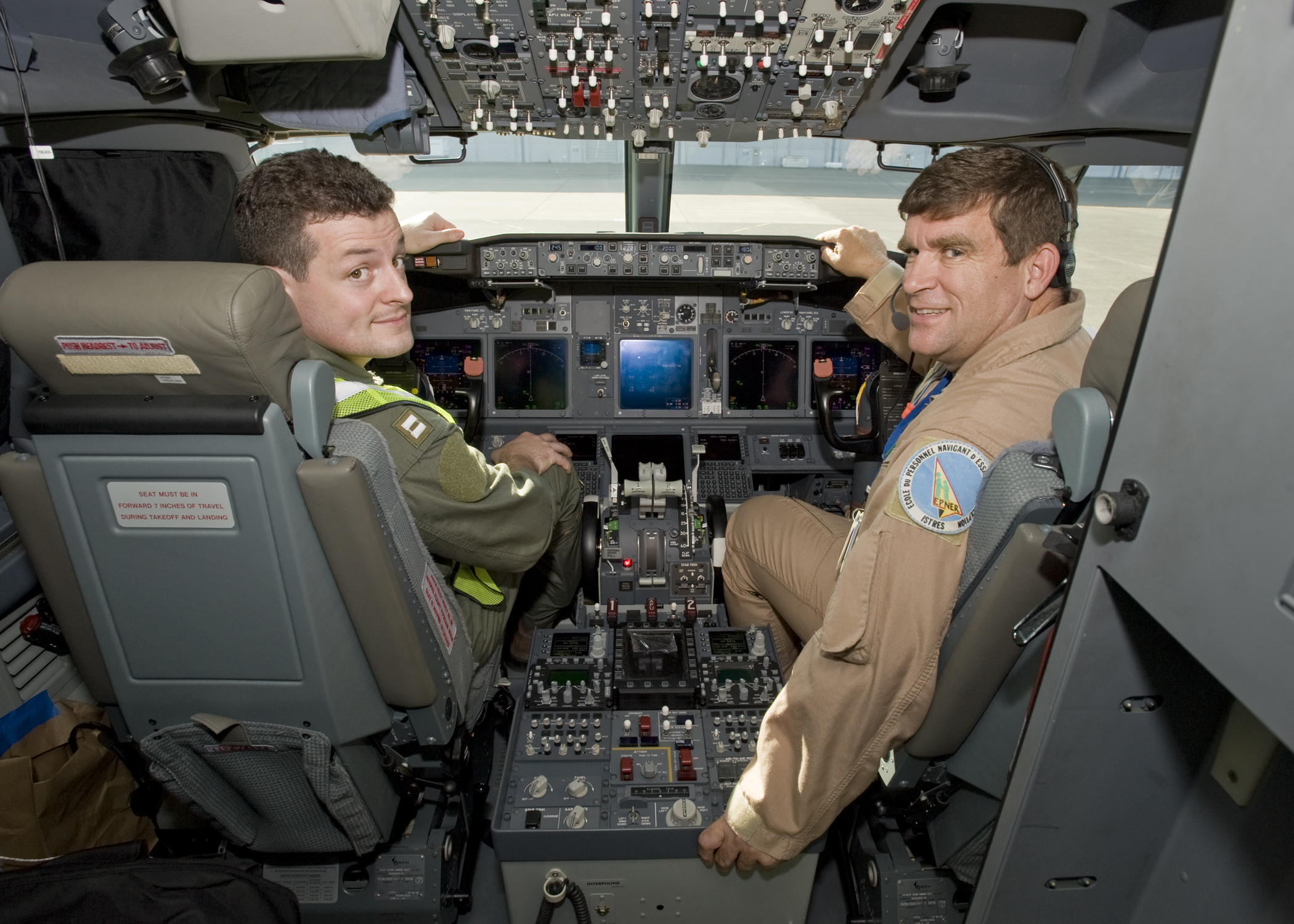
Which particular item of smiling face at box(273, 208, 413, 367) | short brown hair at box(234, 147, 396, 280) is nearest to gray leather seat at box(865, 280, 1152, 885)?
smiling face at box(273, 208, 413, 367)

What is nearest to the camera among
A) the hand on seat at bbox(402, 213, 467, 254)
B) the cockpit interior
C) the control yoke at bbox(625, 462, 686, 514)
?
the cockpit interior

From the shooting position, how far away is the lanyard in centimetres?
171

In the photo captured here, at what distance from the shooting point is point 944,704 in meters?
1.27

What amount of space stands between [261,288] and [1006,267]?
139 centimetres

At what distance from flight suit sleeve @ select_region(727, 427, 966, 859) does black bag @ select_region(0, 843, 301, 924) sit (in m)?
0.87

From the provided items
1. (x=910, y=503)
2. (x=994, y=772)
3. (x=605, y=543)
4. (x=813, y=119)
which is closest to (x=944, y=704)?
(x=994, y=772)

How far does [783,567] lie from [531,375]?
1.62 meters

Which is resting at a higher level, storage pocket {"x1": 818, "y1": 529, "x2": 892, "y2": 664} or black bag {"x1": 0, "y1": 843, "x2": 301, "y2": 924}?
storage pocket {"x1": 818, "y1": 529, "x2": 892, "y2": 664}

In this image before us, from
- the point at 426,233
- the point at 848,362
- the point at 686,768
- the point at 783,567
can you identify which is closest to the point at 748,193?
the point at 848,362

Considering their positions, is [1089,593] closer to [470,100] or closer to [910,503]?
[910,503]

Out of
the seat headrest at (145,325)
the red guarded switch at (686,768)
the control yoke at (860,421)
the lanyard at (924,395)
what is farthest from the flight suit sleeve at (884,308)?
the seat headrest at (145,325)

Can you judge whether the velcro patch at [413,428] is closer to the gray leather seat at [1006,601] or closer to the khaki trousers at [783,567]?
the gray leather seat at [1006,601]

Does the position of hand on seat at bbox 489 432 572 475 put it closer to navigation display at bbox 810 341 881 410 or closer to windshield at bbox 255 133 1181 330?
windshield at bbox 255 133 1181 330

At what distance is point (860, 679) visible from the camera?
1.25 meters
